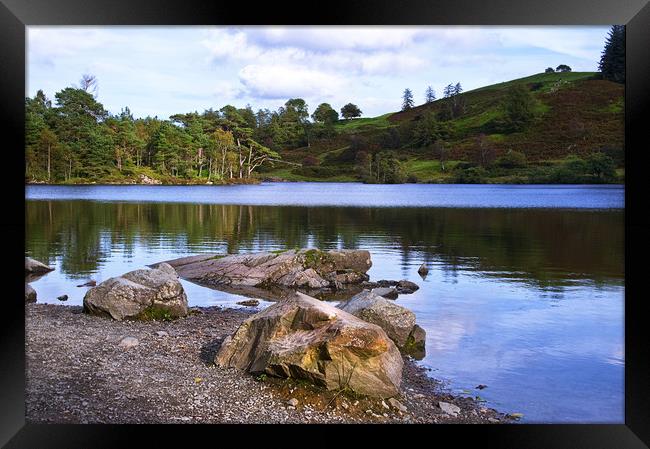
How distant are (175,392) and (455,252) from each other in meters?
20.9

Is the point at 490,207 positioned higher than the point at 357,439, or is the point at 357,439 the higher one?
the point at 490,207

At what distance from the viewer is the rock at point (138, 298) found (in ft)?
39.9

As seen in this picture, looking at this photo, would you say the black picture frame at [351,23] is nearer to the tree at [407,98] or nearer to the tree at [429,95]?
the tree at [407,98]

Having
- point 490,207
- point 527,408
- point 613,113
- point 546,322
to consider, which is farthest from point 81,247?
point 613,113

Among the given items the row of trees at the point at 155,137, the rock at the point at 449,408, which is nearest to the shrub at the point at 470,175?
the row of trees at the point at 155,137

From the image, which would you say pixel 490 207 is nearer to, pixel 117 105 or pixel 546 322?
pixel 117 105

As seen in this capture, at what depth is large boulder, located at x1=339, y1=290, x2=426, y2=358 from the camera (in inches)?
449

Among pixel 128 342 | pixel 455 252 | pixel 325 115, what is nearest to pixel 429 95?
pixel 325 115

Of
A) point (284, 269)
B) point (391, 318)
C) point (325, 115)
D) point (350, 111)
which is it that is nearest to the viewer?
point (391, 318)

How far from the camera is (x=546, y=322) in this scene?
1506cm

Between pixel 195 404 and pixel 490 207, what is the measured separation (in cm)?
4267

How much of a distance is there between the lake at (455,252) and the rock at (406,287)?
35 centimetres

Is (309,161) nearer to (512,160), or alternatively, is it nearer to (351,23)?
(512,160)

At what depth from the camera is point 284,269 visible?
62.4ft
